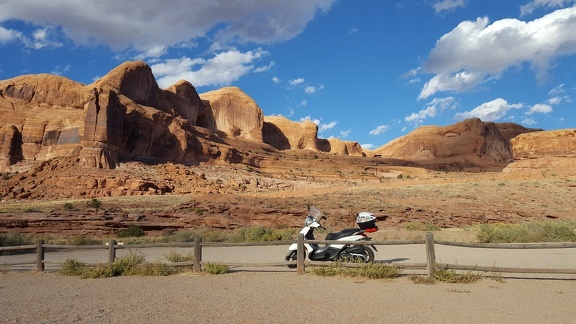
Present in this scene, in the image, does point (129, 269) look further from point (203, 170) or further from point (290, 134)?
point (290, 134)

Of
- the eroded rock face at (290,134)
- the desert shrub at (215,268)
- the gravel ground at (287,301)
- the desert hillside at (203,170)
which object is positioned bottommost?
the gravel ground at (287,301)

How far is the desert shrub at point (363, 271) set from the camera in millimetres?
8484

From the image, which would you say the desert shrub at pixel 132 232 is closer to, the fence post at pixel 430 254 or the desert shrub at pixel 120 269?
the desert shrub at pixel 120 269

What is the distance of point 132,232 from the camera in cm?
2391

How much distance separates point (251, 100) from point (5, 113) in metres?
61.6

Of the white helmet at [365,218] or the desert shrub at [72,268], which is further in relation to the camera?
the desert shrub at [72,268]

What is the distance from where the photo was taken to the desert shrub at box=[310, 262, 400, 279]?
848 centimetres

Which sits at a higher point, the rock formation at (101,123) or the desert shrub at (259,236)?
the rock formation at (101,123)

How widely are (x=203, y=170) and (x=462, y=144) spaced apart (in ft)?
220

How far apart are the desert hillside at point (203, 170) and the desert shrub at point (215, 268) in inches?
585

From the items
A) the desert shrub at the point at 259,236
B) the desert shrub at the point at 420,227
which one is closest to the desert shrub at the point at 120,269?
the desert shrub at the point at 259,236

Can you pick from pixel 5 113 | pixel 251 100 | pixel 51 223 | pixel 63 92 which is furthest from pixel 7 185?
pixel 251 100

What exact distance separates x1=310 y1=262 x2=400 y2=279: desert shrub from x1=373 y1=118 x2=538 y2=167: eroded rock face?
314 ft

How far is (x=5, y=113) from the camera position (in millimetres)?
68000
